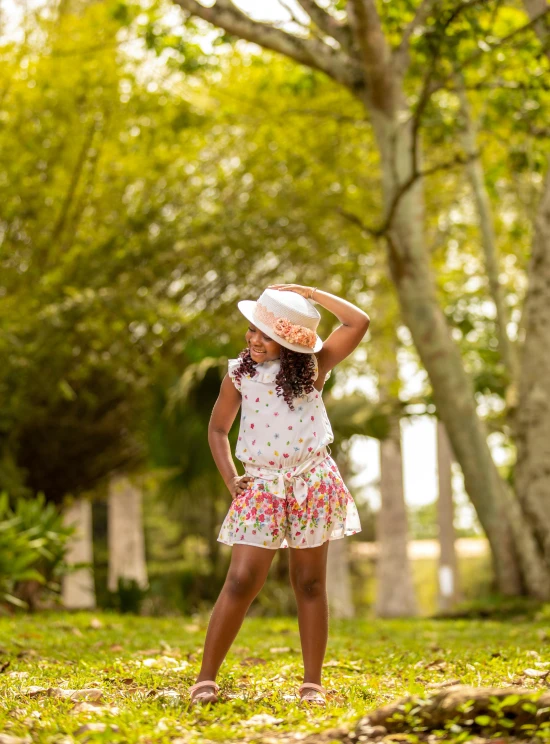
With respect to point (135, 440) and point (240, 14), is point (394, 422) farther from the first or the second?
point (240, 14)

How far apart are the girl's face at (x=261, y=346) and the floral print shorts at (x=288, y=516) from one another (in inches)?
20.1

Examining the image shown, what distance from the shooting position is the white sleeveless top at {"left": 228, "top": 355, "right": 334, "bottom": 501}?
425cm

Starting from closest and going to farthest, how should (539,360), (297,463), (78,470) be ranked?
(297,463) → (539,360) → (78,470)

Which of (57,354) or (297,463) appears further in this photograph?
(57,354)

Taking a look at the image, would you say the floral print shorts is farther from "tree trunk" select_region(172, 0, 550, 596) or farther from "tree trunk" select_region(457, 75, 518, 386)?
"tree trunk" select_region(457, 75, 518, 386)

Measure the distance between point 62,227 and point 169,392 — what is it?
3.65m

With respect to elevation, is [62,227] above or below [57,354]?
above

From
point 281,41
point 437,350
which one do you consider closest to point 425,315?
point 437,350

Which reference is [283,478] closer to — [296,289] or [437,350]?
[296,289]

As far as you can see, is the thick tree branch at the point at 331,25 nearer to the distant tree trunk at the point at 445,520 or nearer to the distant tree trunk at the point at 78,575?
the distant tree trunk at the point at 78,575

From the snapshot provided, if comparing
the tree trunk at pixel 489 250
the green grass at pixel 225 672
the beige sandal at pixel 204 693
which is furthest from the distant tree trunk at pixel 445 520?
the beige sandal at pixel 204 693

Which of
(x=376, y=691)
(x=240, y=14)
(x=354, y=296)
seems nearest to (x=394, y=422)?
(x=354, y=296)

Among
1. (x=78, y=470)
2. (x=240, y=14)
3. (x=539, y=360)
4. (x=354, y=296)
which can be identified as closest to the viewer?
(x=240, y=14)

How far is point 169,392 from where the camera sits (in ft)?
45.1
